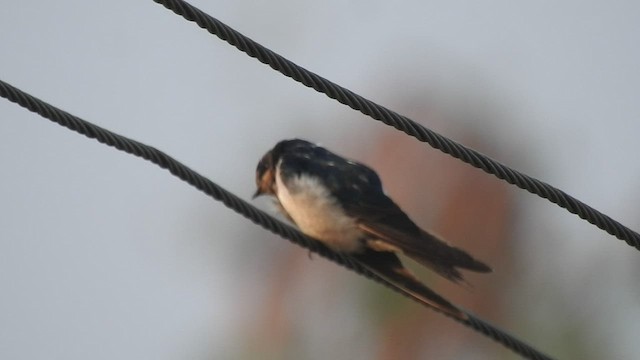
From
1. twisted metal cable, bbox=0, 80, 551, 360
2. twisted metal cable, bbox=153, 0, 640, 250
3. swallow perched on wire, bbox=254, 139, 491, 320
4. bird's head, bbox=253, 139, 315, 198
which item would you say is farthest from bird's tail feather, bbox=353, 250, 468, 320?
bird's head, bbox=253, 139, 315, 198

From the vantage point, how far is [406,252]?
17.3 ft

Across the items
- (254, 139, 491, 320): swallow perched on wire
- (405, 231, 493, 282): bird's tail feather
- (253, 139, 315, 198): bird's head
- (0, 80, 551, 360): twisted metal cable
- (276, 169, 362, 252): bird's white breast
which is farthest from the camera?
(253, 139, 315, 198): bird's head

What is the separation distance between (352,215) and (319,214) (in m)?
0.12

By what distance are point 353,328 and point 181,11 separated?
32.4 ft

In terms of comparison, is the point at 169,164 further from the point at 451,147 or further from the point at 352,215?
the point at 352,215

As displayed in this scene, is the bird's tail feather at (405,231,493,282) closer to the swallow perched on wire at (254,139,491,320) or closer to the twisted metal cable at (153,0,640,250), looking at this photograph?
the swallow perched on wire at (254,139,491,320)

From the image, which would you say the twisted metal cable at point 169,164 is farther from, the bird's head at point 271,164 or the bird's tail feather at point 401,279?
the bird's head at point 271,164

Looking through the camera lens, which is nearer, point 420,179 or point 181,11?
point 181,11

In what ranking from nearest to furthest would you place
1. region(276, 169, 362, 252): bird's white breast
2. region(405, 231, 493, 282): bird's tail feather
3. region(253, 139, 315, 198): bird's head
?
1. region(405, 231, 493, 282): bird's tail feather
2. region(276, 169, 362, 252): bird's white breast
3. region(253, 139, 315, 198): bird's head

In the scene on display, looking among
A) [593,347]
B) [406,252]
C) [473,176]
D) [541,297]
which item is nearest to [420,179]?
[473,176]

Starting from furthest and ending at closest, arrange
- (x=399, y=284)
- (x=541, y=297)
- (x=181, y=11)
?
(x=541, y=297) → (x=399, y=284) → (x=181, y=11)

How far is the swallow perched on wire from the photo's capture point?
16.9 ft

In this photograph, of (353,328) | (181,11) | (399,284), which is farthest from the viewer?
(353,328)

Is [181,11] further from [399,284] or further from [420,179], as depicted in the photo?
[420,179]
